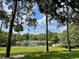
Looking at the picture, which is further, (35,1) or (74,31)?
(74,31)

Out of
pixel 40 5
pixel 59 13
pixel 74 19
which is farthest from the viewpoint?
pixel 74 19

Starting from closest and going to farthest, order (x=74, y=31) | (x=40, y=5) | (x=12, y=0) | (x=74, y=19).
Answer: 1. (x=12, y=0)
2. (x=40, y=5)
3. (x=74, y=19)
4. (x=74, y=31)

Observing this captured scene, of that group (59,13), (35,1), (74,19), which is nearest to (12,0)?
(35,1)

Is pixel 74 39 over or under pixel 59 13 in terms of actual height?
under

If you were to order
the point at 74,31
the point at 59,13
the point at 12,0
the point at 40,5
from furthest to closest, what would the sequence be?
1. the point at 74,31
2. the point at 59,13
3. the point at 40,5
4. the point at 12,0

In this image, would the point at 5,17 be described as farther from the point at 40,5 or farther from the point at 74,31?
the point at 74,31

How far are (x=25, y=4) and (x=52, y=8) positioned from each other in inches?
125

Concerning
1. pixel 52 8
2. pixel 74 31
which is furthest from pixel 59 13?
pixel 74 31

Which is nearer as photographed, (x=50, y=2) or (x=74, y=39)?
(x=50, y=2)

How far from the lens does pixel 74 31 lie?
44.8 m

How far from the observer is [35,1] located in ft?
70.6

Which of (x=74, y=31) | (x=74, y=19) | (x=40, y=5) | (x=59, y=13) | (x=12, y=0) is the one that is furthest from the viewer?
(x=74, y=31)

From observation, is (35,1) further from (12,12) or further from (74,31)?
(74,31)

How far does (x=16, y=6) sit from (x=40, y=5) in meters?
3.05
